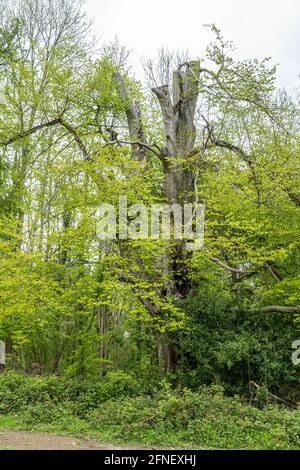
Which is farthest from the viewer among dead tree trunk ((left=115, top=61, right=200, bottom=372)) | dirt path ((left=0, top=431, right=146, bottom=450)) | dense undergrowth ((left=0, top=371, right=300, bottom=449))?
dead tree trunk ((left=115, top=61, right=200, bottom=372))

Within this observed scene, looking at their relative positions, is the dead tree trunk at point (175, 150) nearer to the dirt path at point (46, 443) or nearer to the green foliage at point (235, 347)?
the green foliage at point (235, 347)

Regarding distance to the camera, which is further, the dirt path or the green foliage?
the green foliage

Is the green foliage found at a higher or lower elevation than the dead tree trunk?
lower

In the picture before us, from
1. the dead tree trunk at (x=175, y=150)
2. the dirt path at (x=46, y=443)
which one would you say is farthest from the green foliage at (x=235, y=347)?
the dirt path at (x=46, y=443)

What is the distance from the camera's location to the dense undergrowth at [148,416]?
300 inches

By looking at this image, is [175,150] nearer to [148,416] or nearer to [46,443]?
[148,416]

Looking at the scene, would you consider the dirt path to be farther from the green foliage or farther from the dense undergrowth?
the green foliage

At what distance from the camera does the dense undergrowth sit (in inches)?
300

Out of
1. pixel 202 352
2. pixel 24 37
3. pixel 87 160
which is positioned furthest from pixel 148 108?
pixel 202 352

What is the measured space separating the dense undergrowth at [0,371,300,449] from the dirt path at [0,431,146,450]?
0.47 metres

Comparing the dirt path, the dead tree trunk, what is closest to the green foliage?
the dead tree trunk

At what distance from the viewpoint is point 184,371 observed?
39.1ft

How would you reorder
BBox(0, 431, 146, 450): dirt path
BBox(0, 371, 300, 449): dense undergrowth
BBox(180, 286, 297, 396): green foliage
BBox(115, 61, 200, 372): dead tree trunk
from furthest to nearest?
1. BBox(115, 61, 200, 372): dead tree trunk
2. BBox(180, 286, 297, 396): green foliage
3. BBox(0, 371, 300, 449): dense undergrowth
4. BBox(0, 431, 146, 450): dirt path
